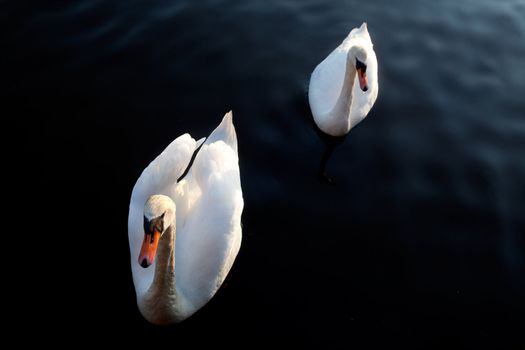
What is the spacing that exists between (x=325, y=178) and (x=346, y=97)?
1246 millimetres

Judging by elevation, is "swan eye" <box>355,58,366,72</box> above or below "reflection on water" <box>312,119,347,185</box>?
above

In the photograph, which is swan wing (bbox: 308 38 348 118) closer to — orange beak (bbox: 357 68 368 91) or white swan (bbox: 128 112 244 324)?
orange beak (bbox: 357 68 368 91)

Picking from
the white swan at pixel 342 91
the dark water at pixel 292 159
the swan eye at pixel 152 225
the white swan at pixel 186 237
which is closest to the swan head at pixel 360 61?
the white swan at pixel 342 91

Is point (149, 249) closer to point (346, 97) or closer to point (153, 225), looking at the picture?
point (153, 225)

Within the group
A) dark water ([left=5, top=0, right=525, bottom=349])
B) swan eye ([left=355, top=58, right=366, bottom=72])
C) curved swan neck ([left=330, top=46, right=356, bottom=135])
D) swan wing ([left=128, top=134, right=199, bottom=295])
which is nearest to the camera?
swan wing ([left=128, top=134, right=199, bottom=295])

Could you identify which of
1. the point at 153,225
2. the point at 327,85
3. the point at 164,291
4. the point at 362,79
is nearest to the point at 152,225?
the point at 153,225

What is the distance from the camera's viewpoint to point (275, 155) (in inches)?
313

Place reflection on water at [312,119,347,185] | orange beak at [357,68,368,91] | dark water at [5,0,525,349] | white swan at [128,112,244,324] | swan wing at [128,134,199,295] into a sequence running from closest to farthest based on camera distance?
white swan at [128,112,244,324]
swan wing at [128,134,199,295]
dark water at [5,0,525,349]
orange beak at [357,68,368,91]
reflection on water at [312,119,347,185]

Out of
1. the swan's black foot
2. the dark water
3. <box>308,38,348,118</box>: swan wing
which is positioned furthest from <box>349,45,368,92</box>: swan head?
the swan's black foot

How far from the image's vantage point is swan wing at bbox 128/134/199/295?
5.86 metres

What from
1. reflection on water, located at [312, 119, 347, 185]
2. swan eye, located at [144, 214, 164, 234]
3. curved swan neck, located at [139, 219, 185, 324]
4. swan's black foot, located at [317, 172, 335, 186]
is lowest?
curved swan neck, located at [139, 219, 185, 324]

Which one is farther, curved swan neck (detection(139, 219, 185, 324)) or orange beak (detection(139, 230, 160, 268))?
curved swan neck (detection(139, 219, 185, 324))

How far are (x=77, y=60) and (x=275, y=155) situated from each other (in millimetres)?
4042

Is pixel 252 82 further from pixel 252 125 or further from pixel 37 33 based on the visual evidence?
pixel 37 33
